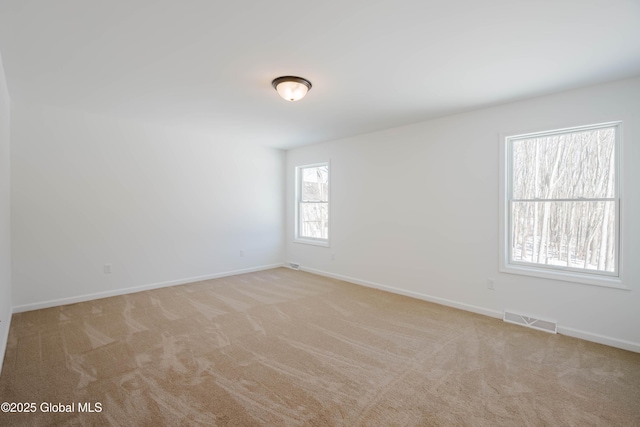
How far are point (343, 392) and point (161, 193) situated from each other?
4066 mm

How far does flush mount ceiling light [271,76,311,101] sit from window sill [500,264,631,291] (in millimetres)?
3049

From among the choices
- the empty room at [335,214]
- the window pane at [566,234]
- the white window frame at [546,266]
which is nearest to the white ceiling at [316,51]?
the empty room at [335,214]

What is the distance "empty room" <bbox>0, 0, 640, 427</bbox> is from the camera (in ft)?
6.59

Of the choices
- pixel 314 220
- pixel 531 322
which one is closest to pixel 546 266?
pixel 531 322

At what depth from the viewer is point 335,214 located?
5551mm

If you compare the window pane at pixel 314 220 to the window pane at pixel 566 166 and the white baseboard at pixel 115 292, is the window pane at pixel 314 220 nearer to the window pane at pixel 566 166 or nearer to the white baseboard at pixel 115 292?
A: the white baseboard at pixel 115 292

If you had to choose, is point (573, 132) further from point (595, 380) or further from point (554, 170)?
point (595, 380)

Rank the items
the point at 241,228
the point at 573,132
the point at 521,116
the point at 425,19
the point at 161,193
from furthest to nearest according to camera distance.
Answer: the point at 241,228 < the point at 161,193 < the point at 521,116 < the point at 573,132 < the point at 425,19

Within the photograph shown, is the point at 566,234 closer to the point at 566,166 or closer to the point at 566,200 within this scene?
the point at 566,200

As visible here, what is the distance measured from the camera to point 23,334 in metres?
2.98

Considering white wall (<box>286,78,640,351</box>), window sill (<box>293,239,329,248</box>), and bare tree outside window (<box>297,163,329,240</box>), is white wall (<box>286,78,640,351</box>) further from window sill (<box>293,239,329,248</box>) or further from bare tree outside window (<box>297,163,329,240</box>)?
bare tree outside window (<box>297,163,329,240</box>)

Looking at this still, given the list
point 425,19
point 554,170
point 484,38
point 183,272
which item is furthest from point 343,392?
point 183,272

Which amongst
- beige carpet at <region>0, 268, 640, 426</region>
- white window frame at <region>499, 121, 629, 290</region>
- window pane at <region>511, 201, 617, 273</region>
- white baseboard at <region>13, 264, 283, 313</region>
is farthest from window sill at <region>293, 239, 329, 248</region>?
window pane at <region>511, 201, 617, 273</region>

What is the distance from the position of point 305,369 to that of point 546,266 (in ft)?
9.43
